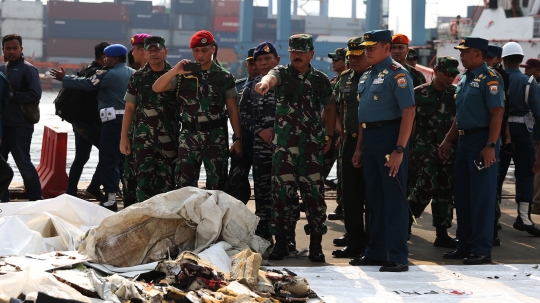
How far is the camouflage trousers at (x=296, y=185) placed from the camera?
6.19 metres

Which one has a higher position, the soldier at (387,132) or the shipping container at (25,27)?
the shipping container at (25,27)

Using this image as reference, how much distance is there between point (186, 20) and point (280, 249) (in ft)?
291

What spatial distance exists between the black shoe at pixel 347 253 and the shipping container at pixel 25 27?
8703 cm

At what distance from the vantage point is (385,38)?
5859 millimetres

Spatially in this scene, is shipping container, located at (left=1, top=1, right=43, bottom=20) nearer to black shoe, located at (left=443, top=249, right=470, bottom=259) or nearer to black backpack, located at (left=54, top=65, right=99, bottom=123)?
black backpack, located at (left=54, top=65, right=99, bottom=123)

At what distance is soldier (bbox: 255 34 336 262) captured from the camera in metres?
6.14

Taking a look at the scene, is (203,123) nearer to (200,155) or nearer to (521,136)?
(200,155)

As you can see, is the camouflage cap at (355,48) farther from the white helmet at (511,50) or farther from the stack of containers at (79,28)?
the stack of containers at (79,28)

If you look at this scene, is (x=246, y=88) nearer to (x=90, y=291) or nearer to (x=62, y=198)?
(x=62, y=198)

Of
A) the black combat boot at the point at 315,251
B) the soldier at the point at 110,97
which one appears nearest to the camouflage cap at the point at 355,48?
the black combat boot at the point at 315,251

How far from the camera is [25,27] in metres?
90.5

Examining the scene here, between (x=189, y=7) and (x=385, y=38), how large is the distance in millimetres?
88317

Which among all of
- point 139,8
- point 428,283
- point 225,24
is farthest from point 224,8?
point 428,283

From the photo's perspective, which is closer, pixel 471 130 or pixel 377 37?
pixel 377 37
